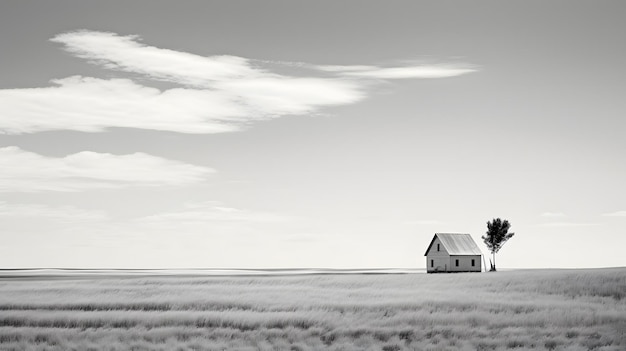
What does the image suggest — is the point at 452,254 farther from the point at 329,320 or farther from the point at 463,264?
the point at 329,320

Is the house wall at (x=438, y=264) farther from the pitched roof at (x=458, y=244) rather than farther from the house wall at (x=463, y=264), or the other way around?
the pitched roof at (x=458, y=244)

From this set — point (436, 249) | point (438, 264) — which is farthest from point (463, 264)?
point (436, 249)

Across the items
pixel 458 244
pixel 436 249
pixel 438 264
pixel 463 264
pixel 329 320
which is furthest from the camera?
pixel 436 249

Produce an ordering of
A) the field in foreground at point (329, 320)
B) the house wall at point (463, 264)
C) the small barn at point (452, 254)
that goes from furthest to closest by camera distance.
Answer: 1. the small barn at point (452, 254)
2. the house wall at point (463, 264)
3. the field in foreground at point (329, 320)

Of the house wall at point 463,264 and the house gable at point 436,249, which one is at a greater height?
the house gable at point 436,249

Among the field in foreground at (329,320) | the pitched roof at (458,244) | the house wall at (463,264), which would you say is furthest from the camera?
the pitched roof at (458,244)

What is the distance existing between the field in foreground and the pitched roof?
121ft

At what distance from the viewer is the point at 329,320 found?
33625mm

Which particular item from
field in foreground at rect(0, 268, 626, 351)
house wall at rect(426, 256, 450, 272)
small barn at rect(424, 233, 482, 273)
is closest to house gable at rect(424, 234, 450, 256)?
small barn at rect(424, 233, 482, 273)

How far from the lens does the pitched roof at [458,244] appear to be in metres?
90.7

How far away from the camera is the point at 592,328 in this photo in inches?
1251

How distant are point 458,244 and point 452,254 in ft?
9.07

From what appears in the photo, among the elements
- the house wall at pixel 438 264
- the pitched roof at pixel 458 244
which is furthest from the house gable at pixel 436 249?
the house wall at pixel 438 264

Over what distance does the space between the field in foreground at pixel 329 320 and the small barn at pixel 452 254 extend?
36.2 meters
